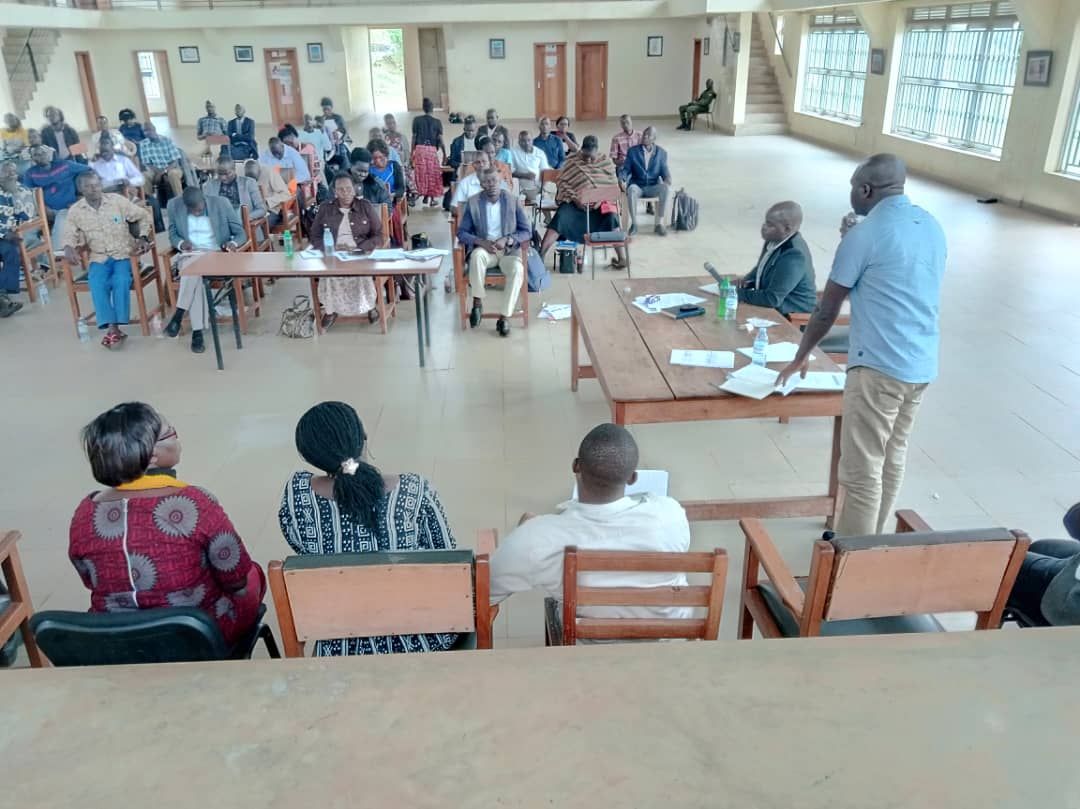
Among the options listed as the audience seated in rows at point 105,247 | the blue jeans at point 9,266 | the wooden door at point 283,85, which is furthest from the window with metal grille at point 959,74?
the wooden door at point 283,85

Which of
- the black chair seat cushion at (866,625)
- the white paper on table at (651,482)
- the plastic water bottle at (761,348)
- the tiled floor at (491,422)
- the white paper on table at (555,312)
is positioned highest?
the plastic water bottle at (761,348)

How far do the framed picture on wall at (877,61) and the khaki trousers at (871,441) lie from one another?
40.4 feet

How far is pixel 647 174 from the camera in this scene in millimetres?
8391

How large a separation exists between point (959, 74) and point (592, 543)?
470 inches

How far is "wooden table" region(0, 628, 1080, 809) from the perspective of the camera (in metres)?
1.47

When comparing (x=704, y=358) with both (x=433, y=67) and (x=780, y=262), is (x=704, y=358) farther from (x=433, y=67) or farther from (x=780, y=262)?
(x=433, y=67)

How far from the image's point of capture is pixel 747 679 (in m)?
1.73

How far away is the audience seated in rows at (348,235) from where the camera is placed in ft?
18.7

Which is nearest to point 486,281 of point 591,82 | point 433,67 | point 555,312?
point 555,312

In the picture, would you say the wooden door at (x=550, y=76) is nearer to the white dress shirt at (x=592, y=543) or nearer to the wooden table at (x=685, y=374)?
the wooden table at (x=685, y=374)

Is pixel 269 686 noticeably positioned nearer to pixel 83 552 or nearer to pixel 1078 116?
pixel 83 552

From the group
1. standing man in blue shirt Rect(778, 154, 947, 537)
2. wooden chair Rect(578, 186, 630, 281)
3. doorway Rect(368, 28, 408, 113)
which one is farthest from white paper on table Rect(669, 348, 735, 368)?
doorway Rect(368, 28, 408, 113)

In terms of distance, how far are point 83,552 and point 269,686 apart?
645mm

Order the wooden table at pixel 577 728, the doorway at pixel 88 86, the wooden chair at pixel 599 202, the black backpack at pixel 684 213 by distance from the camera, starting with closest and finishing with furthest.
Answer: the wooden table at pixel 577 728
the wooden chair at pixel 599 202
the black backpack at pixel 684 213
the doorway at pixel 88 86
